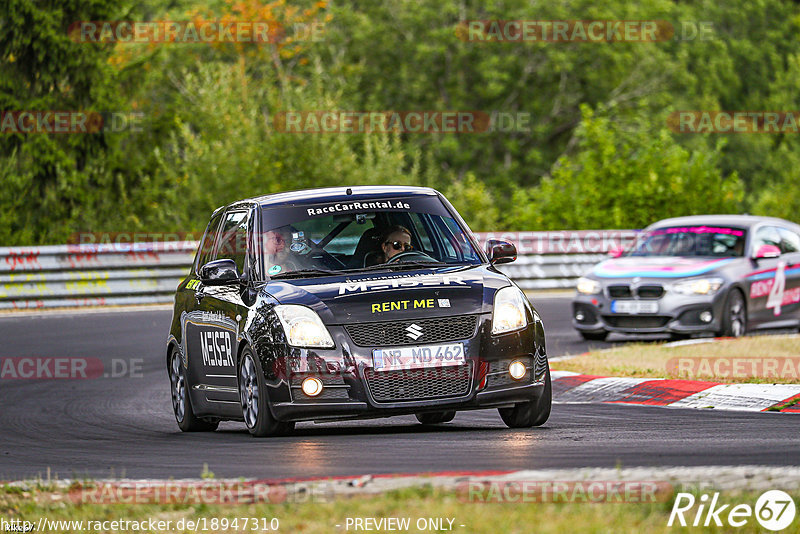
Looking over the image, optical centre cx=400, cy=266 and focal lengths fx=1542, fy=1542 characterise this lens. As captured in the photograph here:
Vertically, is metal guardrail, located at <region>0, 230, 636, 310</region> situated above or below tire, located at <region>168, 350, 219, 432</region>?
below

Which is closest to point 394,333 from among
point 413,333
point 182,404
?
point 413,333

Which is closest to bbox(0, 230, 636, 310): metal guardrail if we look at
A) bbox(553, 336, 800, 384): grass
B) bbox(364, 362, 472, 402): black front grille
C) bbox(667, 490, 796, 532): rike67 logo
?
bbox(553, 336, 800, 384): grass

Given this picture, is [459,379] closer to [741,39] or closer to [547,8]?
[547,8]

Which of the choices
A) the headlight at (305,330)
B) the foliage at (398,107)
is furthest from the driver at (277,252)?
the foliage at (398,107)

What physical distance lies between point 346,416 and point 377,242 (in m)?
1.63

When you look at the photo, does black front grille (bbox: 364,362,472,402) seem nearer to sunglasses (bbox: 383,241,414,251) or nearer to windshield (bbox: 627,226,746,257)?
sunglasses (bbox: 383,241,414,251)

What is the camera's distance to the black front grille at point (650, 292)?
58.3 ft

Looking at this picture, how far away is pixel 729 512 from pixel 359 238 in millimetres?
5173

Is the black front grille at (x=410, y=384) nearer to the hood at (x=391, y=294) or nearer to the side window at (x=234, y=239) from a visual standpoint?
the hood at (x=391, y=294)

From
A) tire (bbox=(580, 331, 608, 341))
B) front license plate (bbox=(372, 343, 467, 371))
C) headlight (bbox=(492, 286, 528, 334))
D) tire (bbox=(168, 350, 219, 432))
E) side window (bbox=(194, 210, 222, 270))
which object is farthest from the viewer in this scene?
tire (bbox=(580, 331, 608, 341))

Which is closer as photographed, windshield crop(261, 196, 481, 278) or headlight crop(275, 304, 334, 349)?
headlight crop(275, 304, 334, 349)

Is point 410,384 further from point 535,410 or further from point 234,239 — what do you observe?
point 234,239

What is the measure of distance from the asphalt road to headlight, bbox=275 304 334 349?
1.97 feet

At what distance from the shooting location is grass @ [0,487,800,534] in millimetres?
5594
